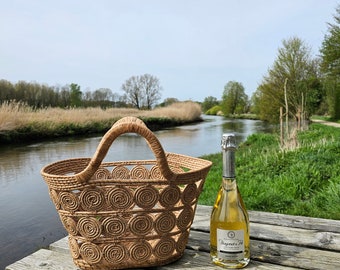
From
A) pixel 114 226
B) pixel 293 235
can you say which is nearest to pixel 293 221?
pixel 293 235

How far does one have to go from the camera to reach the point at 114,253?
0.83 metres

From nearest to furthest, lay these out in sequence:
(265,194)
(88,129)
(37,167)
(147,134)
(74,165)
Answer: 1. (147,134)
2. (74,165)
3. (265,194)
4. (37,167)
5. (88,129)

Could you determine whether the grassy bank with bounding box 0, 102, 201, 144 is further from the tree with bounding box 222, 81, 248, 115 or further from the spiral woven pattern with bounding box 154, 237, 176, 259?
the tree with bounding box 222, 81, 248, 115

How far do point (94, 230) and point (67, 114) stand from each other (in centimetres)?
1407

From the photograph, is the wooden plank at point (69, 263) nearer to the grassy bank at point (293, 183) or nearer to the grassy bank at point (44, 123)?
the grassy bank at point (293, 183)

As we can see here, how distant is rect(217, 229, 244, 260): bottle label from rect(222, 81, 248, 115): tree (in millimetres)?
42390

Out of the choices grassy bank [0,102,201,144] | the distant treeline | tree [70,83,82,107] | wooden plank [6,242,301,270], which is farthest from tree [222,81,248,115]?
wooden plank [6,242,301,270]

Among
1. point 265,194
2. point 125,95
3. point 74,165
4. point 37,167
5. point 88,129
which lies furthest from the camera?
point 125,95

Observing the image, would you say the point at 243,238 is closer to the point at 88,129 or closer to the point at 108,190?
the point at 108,190

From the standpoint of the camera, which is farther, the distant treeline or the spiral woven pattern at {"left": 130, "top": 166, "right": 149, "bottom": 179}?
the distant treeline

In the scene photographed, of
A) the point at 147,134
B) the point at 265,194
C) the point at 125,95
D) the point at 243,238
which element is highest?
the point at 125,95

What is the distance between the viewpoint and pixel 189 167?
109 cm

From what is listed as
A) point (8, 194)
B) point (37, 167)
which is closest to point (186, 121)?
point (37, 167)

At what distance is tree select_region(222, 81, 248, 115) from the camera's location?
42.2m
